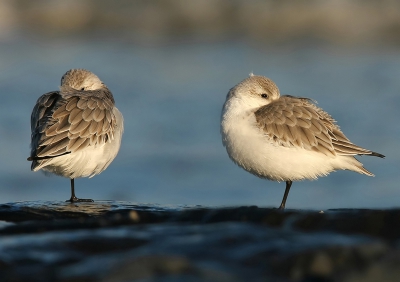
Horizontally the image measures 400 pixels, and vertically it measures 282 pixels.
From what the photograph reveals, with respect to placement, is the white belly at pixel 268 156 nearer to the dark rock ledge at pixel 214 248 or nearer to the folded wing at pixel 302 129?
the folded wing at pixel 302 129

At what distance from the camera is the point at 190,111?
53.8ft

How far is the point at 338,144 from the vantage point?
7656 millimetres

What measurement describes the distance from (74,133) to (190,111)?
28.9 feet

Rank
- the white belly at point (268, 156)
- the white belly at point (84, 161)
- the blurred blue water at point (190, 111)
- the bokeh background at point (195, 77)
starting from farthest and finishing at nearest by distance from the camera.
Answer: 1. the bokeh background at point (195, 77)
2. the blurred blue water at point (190, 111)
3. the white belly at point (84, 161)
4. the white belly at point (268, 156)

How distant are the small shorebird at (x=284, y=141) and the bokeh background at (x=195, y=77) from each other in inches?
159

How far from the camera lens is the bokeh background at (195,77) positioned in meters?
12.8

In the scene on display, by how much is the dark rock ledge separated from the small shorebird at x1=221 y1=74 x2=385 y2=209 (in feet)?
4.27

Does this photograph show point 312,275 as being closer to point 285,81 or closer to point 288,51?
point 285,81

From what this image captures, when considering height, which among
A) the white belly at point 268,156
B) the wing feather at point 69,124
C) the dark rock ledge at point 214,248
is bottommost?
the dark rock ledge at point 214,248

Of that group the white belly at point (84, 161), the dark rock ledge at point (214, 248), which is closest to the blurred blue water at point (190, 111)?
the white belly at point (84, 161)

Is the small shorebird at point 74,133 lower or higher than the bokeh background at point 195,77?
lower

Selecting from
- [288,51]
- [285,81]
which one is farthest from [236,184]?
[288,51]

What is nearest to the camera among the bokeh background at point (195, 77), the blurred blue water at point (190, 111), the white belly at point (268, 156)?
the white belly at point (268, 156)

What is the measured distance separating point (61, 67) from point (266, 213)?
14.6 metres
